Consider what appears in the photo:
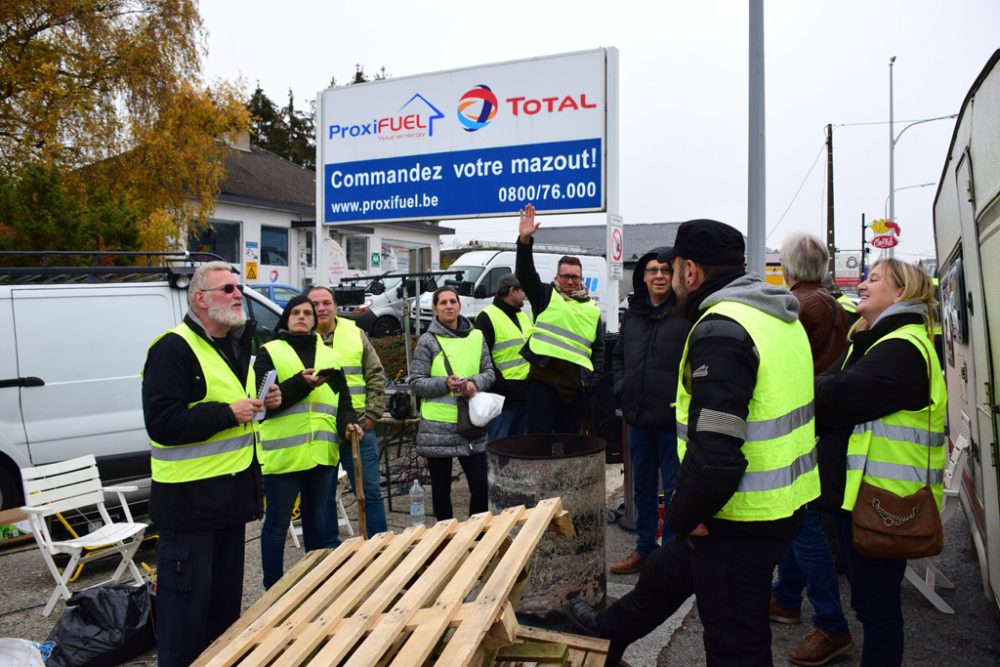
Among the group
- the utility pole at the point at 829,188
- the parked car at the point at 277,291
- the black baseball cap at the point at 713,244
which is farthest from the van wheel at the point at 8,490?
the utility pole at the point at 829,188

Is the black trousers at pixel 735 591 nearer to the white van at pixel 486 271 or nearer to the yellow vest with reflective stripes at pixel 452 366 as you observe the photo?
the yellow vest with reflective stripes at pixel 452 366

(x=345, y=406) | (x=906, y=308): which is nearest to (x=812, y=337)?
(x=906, y=308)

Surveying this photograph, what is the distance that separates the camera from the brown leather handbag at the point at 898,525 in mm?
2820

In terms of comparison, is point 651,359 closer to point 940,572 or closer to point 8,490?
point 940,572

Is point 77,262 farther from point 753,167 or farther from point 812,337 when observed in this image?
point 812,337

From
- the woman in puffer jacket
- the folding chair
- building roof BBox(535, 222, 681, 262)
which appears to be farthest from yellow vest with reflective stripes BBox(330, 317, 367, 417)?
building roof BBox(535, 222, 681, 262)

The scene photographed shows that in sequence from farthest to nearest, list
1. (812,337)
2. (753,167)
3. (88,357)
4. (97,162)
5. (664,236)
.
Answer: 1. (664,236)
2. (97,162)
3. (753,167)
4. (88,357)
5. (812,337)

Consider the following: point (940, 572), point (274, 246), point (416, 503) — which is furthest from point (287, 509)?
point (274, 246)

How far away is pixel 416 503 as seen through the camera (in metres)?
5.80

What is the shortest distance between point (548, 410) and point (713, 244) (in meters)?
2.98

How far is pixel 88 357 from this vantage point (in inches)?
244

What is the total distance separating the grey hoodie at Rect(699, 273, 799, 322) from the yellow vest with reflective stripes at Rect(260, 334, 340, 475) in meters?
2.55

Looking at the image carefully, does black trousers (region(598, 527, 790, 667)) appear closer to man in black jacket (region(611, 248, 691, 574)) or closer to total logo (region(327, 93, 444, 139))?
man in black jacket (region(611, 248, 691, 574))

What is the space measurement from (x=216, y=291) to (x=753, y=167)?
5.24 m
